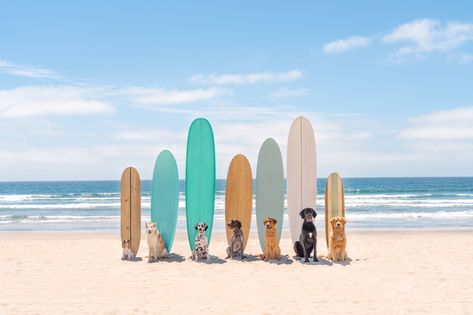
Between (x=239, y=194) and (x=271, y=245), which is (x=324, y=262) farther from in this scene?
(x=239, y=194)

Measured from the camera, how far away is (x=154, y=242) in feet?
23.0

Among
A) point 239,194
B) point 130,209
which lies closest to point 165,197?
point 130,209

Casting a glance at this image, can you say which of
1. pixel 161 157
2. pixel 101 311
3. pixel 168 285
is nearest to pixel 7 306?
pixel 101 311

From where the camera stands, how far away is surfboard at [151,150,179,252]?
292 inches

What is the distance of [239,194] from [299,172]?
98 cm

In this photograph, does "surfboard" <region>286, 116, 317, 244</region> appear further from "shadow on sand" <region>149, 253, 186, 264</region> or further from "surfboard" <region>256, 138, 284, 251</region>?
"shadow on sand" <region>149, 253, 186, 264</region>

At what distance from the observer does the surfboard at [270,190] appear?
24.6 ft

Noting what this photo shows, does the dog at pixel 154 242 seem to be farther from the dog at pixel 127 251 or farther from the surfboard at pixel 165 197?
the dog at pixel 127 251

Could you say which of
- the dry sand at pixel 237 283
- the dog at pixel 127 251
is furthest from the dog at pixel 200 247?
the dog at pixel 127 251

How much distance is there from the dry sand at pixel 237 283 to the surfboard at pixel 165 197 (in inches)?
18.1

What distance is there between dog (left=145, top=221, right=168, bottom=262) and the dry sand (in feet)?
0.57

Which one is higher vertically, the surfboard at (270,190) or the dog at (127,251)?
the surfboard at (270,190)

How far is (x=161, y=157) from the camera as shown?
751 cm

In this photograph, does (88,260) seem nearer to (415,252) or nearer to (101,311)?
(101,311)
